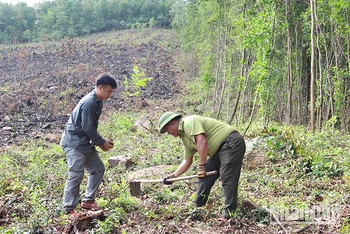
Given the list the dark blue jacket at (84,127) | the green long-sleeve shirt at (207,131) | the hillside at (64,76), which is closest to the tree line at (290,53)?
the green long-sleeve shirt at (207,131)

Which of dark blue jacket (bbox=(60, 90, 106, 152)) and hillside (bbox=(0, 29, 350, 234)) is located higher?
dark blue jacket (bbox=(60, 90, 106, 152))

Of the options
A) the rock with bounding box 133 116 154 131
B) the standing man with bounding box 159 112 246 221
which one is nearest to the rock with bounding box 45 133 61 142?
the rock with bounding box 133 116 154 131

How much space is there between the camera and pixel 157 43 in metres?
38.6

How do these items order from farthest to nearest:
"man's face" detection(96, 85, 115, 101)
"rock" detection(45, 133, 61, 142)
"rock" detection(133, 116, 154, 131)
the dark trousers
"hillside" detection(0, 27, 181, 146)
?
"hillside" detection(0, 27, 181, 146)
"rock" detection(133, 116, 154, 131)
"rock" detection(45, 133, 61, 142)
"man's face" detection(96, 85, 115, 101)
the dark trousers

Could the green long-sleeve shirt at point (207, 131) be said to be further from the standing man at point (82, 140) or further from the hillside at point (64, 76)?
the hillside at point (64, 76)

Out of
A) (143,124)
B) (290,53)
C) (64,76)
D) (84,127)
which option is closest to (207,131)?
(84,127)

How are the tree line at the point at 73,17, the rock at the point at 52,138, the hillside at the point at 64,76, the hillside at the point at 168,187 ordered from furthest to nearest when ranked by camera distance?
the tree line at the point at 73,17 < the hillside at the point at 64,76 < the rock at the point at 52,138 < the hillside at the point at 168,187

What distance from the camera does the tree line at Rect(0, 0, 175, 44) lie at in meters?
42.5

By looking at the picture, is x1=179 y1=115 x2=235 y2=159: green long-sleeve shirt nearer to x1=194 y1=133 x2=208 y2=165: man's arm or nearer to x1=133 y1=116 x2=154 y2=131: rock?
x1=194 y1=133 x2=208 y2=165: man's arm

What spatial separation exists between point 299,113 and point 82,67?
15.2 m

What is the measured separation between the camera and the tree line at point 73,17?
42.5m

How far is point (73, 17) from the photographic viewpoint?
48.2 m

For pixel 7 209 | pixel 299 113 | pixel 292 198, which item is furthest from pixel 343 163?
pixel 299 113

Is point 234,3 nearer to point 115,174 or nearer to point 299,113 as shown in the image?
point 299,113
